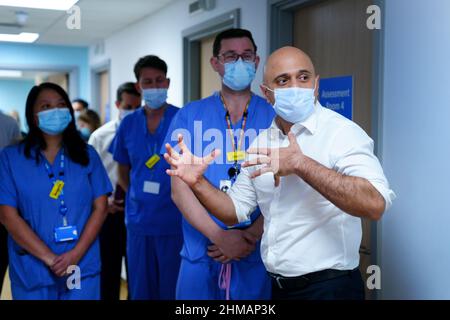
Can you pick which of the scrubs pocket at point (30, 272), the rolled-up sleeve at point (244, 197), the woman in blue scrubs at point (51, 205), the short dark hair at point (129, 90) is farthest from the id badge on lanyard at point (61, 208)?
the short dark hair at point (129, 90)

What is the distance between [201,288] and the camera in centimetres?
180

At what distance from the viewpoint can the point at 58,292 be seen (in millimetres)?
1969

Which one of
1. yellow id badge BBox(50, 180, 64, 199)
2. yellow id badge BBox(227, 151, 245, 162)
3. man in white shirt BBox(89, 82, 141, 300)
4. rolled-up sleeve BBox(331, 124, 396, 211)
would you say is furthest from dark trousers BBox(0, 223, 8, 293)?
rolled-up sleeve BBox(331, 124, 396, 211)

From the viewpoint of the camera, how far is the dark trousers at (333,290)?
1.32m

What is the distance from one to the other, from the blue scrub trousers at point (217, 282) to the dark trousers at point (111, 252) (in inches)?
50.5

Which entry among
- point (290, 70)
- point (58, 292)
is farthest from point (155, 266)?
point (290, 70)

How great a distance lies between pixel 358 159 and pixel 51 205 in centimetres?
122

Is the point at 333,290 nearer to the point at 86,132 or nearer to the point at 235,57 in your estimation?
the point at 235,57

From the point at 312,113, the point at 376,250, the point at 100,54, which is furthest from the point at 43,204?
the point at 100,54

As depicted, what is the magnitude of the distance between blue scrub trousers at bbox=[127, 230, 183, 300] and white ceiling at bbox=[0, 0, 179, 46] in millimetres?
1909

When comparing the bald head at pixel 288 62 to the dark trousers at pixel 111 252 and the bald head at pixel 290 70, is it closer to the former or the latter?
the bald head at pixel 290 70

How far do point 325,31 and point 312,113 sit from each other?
1.09 meters

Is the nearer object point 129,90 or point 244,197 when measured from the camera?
point 244,197
